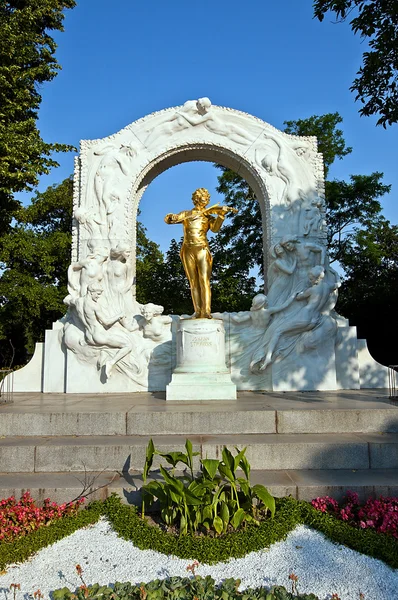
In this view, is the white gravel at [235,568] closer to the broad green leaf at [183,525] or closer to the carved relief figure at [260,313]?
the broad green leaf at [183,525]

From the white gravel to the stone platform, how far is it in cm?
69

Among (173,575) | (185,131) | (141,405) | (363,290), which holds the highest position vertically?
(185,131)

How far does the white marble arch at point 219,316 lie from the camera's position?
8125mm

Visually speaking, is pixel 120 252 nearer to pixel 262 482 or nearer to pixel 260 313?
pixel 260 313

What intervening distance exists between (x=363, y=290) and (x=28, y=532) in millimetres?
15123

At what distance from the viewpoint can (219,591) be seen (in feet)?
7.89

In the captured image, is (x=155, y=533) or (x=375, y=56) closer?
(x=155, y=533)

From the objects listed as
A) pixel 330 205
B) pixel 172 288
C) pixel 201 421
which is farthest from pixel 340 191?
pixel 201 421

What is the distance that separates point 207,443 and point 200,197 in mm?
4905

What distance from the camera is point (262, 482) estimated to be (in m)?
3.85

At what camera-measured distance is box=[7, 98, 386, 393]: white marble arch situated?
8125mm

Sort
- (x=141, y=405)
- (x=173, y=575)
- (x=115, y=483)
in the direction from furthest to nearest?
(x=141, y=405) < (x=115, y=483) < (x=173, y=575)

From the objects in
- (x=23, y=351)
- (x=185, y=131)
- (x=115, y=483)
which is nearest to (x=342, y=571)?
(x=115, y=483)

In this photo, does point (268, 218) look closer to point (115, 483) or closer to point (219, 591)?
point (115, 483)
